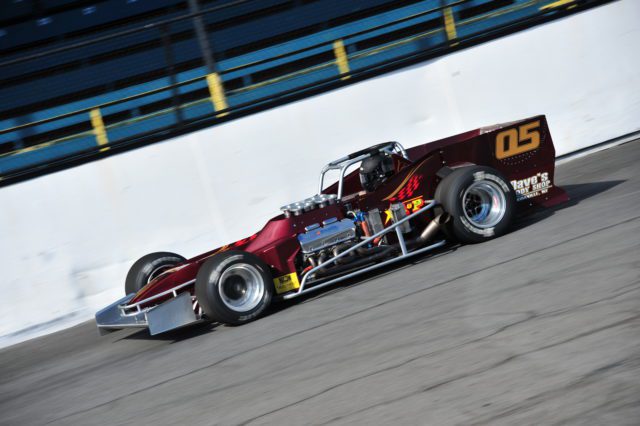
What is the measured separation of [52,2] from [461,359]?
41.3 feet

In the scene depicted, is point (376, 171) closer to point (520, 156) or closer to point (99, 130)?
point (520, 156)

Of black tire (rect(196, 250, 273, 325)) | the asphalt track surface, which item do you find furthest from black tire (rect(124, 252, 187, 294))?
black tire (rect(196, 250, 273, 325))

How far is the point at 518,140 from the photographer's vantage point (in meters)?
6.64

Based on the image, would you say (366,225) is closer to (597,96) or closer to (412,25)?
(412,25)

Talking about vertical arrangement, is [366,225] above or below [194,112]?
below

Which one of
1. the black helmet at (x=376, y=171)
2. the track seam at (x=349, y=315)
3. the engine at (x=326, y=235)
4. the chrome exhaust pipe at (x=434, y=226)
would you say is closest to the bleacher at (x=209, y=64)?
the black helmet at (x=376, y=171)

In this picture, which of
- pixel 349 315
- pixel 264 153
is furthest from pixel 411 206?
pixel 264 153

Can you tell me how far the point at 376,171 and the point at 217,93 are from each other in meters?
2.60

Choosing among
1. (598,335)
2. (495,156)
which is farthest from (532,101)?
(598,335)

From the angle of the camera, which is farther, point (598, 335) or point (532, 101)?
point (532, 101)

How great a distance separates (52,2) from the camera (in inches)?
555

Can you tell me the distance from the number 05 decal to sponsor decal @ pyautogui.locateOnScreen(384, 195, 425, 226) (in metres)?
0.82

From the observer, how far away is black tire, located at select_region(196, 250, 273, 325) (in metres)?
5.45

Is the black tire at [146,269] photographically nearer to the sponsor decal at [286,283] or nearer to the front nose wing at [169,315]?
the front nose wing at [169,315]
